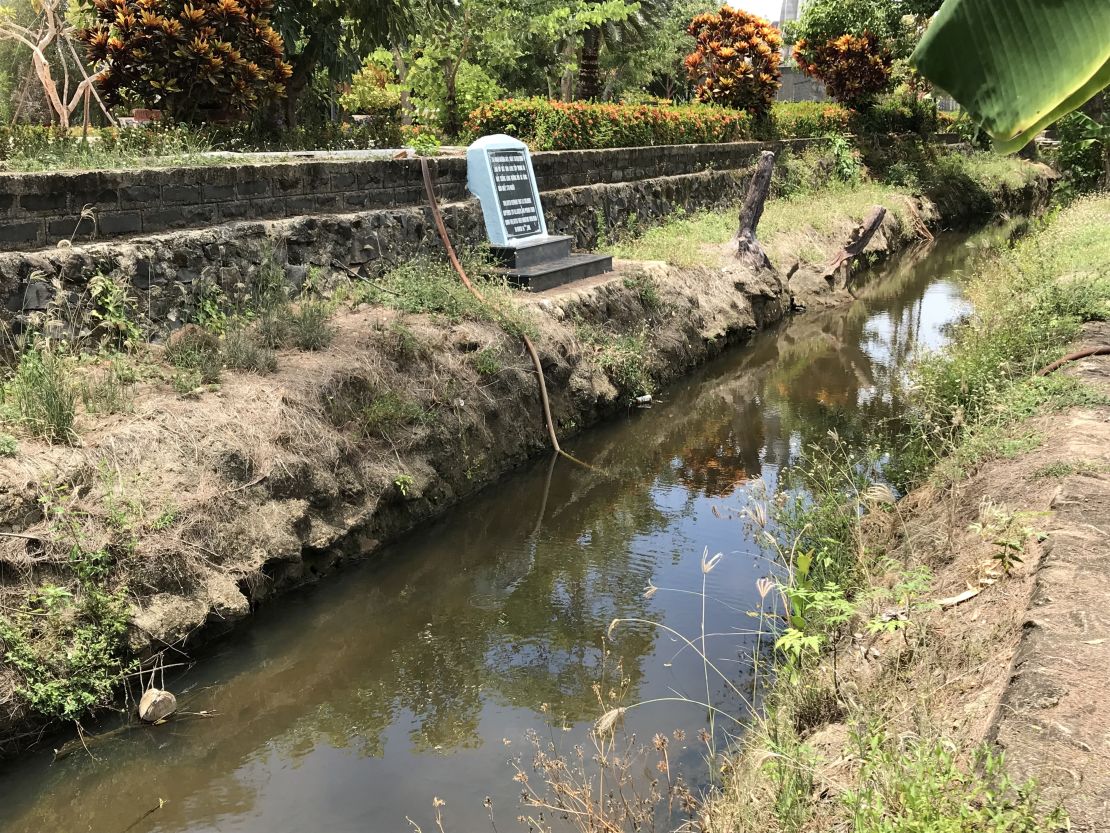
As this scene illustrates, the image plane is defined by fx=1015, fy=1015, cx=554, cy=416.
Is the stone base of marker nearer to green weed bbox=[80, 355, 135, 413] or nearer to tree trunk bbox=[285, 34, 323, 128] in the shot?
tree trunk bbox=[285, 34, 323, 128]

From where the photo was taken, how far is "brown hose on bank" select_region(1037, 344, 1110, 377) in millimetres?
7218

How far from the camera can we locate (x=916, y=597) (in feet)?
15.1

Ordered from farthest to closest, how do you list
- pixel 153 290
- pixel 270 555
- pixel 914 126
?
pixel 914 126 < pixel 153 290 < pixel 270 555

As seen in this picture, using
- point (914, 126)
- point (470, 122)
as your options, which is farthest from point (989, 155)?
point (470, 122)

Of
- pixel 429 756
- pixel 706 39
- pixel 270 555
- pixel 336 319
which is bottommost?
pixel 429 756

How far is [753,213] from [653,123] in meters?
3.21

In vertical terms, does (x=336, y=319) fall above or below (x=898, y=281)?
above

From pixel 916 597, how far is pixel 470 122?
10403 millimetres

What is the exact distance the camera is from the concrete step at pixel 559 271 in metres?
10.2

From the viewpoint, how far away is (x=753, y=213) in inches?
538

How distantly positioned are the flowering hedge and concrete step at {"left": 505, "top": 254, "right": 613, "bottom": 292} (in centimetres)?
236

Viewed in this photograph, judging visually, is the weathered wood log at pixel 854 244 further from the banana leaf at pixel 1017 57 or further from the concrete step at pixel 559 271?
the banana leaf at pixel 1017 57

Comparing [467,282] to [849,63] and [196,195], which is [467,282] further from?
[849,63]

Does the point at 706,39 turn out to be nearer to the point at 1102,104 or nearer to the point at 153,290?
the point at 1102,104
